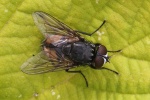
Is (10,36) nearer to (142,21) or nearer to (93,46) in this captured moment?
(93,46)

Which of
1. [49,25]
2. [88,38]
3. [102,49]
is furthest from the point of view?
[49,25]

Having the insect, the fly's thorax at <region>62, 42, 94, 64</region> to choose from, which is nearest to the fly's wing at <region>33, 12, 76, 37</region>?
the insect

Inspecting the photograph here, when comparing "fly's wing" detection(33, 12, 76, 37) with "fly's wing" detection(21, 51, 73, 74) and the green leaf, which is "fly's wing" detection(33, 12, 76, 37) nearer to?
the green leaf

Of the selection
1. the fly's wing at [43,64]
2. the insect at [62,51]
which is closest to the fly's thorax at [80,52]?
the insect at [62,51]

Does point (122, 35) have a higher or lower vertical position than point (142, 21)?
lower

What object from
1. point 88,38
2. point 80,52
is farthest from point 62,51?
point 88,38

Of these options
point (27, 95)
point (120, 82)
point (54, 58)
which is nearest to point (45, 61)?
point (54, 58)

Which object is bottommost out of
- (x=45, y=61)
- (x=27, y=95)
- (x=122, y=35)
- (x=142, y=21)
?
(x=27, y=95)

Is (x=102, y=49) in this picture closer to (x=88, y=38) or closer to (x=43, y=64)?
(x=88, y=38)
